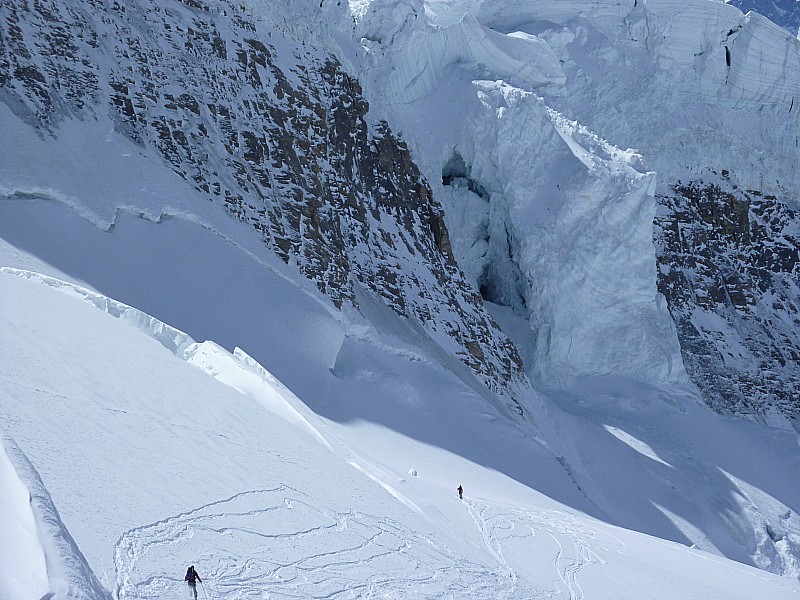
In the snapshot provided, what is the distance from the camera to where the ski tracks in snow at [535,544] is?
38.6 ft

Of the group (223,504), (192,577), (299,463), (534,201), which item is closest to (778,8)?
(534,201)

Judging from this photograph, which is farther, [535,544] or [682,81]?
[682,81]

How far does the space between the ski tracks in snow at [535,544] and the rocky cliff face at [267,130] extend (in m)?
9.58

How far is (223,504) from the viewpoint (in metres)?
10.4

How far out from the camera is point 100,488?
9.11 metres

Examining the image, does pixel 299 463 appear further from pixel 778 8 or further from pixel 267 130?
pixel 778 8

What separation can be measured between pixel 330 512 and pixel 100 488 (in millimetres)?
3252

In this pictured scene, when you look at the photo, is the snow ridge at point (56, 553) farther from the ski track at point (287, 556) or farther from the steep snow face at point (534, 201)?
the steep snow face at point (534, 201)

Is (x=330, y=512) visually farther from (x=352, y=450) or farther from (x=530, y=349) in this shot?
(x=530, y=349)

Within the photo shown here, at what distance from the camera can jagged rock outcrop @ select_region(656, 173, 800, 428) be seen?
33.1 meters

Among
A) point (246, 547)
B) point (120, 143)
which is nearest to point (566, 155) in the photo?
point (120, 143)

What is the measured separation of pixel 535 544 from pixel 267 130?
16.4 meters

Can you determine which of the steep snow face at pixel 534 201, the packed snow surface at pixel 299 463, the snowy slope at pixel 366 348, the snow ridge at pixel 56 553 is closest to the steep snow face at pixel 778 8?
the snowy slope at pixel 366 348

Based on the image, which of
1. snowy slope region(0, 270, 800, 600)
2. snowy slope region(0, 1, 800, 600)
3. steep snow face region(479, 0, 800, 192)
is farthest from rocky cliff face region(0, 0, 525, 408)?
steep snow face region(479, 0, 800, 192)
